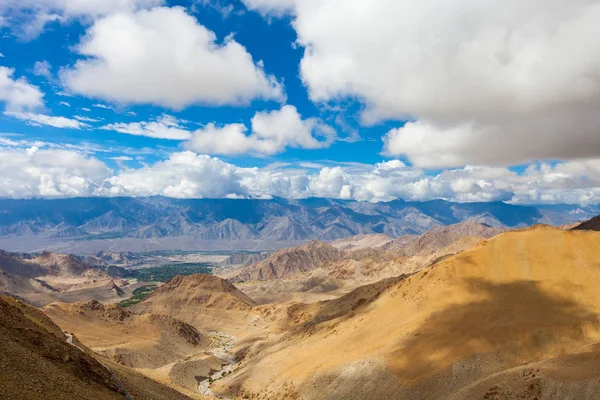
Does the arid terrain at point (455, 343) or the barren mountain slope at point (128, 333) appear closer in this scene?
the arid terrain at point (455, 343)

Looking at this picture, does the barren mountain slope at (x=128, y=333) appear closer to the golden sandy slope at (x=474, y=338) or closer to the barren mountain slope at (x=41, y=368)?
the golden sandy slope at (x=474, y=338)

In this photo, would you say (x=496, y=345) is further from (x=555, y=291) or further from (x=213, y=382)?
(x=213, y=382)

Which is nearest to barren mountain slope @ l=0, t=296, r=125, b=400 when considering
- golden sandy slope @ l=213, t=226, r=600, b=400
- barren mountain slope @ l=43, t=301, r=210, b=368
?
golden sandy slope @ l=213, t=226, r=600, b=400

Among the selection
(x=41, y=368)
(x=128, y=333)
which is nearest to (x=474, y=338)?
(x=41, y=368)

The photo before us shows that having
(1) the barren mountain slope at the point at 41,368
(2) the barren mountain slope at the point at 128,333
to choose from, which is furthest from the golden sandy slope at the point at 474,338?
(2) the barren mountain slope at the point at 128,333

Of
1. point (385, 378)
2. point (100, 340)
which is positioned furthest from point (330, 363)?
point (100, 340)

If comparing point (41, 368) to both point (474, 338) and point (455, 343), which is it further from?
point (474, 338)

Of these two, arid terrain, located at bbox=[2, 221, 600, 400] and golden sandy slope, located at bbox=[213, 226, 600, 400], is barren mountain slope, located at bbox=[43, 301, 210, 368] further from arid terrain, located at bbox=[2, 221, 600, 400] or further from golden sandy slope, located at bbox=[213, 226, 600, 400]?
golden sandy slope, located at bbox=[213, 226, 600, 400]

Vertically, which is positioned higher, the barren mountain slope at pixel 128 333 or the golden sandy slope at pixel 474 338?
the golden sandy slope at pixel 474 338

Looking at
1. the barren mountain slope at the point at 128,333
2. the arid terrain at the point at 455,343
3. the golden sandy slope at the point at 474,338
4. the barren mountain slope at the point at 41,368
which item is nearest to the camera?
the barren mountain slope at the point at 41,368
